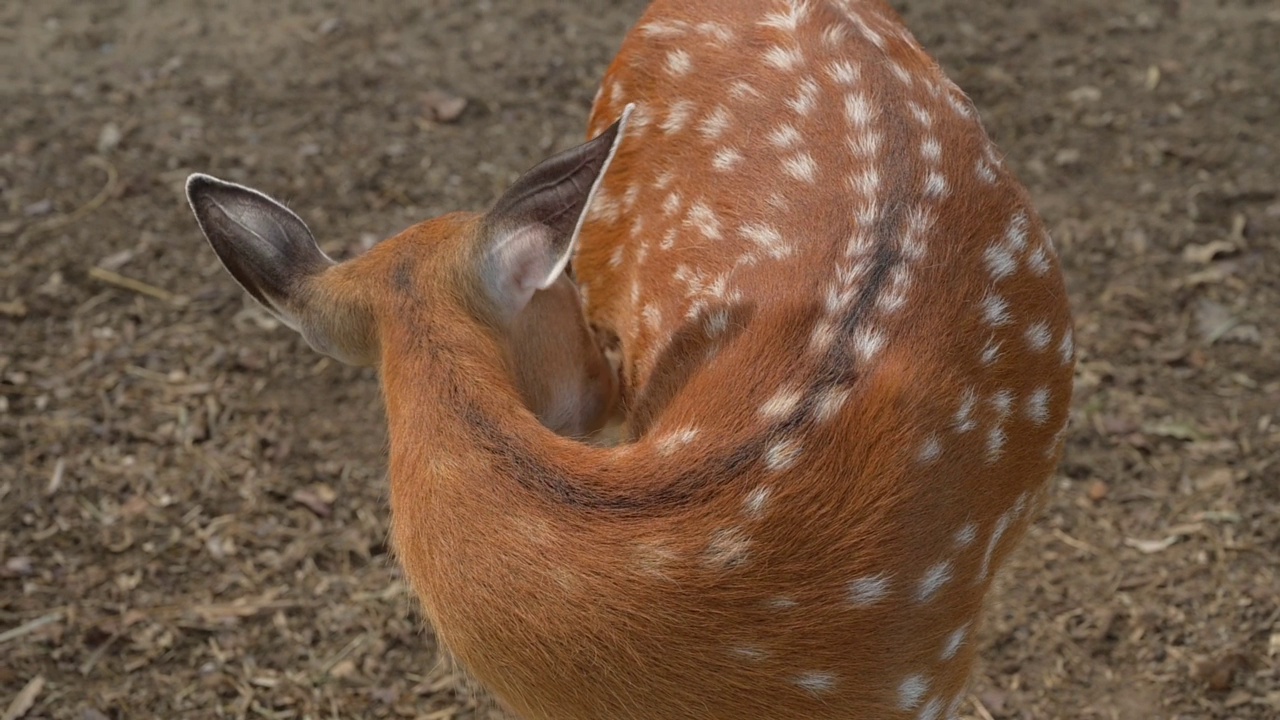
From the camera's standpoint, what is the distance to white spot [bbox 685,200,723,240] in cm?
284

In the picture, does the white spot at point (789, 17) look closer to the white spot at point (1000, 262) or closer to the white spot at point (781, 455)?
the white spot at point (1000, 262)

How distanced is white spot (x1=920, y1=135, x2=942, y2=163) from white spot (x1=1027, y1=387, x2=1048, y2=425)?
21.0 inches

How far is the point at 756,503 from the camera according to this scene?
2199 mm

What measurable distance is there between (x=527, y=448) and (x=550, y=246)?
0.46m

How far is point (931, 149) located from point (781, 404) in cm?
77

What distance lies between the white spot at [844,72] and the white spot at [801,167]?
0.76ft

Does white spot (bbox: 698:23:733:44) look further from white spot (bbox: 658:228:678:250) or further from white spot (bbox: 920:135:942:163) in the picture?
white spot (bbox: 920:135:942:163)

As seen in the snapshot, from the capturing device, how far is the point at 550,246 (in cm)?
253

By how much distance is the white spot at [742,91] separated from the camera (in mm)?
3012

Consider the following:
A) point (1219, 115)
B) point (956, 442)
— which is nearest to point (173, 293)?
point (956, 442)

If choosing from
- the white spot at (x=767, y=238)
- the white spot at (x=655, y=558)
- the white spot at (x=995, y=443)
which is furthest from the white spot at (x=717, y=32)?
the white spot at (x=655, y=558)

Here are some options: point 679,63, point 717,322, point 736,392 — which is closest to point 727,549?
point 736,392

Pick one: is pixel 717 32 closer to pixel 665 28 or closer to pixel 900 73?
pixel 665 28

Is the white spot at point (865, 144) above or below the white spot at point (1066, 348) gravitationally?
above
